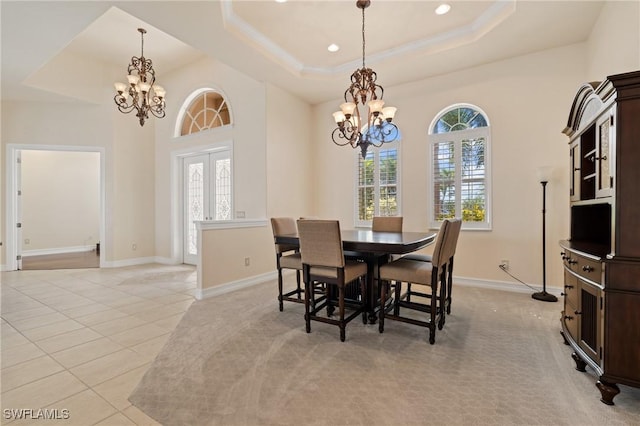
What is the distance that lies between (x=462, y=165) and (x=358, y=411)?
12.2ft

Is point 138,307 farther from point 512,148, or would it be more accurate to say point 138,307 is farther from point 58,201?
point 58,201

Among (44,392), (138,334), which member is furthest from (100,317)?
(44,392)

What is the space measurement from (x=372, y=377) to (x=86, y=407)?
169 centimetres

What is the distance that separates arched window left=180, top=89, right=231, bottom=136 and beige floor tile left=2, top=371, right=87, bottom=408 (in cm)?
430

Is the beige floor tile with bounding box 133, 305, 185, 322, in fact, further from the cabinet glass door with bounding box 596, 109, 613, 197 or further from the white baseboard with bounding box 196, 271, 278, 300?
the cabinet glass door with bounding box 596, 109, 613, 197

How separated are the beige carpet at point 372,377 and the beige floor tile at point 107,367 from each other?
0.63 ft

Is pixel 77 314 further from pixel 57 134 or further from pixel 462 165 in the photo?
pixel 462 165

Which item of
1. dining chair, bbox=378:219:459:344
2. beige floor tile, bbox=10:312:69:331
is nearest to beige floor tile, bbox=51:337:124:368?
beige floor tile, bbox=10:312:69:331

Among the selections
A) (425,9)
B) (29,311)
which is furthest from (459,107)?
(29,311)

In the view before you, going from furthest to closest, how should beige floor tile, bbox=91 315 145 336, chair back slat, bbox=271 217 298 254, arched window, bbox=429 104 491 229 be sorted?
arched window, bbox=429 104 491 229, chair back slat, bbox=271 217 298 254, beige floor tile, bbox=91 315 145 336

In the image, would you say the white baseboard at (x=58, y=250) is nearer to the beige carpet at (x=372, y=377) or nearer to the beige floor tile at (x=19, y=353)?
the beige floor tile at (x=19, y=353)

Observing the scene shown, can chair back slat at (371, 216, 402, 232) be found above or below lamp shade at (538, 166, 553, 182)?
below

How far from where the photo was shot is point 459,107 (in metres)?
4.39

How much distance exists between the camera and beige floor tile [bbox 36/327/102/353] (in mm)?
2432
